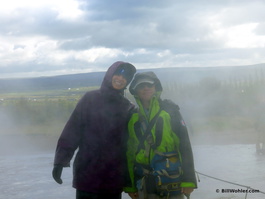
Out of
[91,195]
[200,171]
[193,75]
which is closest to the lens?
[91,195]

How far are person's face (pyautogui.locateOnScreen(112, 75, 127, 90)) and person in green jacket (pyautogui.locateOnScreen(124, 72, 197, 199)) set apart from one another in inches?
3.1

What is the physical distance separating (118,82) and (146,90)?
0.24m

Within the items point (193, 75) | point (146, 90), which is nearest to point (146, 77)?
point (146, 90)

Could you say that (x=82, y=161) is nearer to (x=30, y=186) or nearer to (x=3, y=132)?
(x=30, y=186)

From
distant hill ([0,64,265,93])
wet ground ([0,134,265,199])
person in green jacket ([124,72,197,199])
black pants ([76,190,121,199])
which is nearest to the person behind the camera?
person in green jacket ([124,72,197,199])

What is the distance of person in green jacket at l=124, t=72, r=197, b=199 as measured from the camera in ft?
11.6

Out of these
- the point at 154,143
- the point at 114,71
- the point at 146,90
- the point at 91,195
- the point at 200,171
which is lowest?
the point at 200,171

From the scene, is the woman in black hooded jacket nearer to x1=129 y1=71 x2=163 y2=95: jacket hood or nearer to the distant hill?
x1=129 y1=71 x2=163 y2=95: jacket hood

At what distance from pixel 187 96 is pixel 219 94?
2.18m

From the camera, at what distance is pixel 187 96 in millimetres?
24781

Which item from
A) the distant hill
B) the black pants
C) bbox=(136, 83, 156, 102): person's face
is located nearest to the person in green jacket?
bbox=(136, 83, 156, 102): person's face

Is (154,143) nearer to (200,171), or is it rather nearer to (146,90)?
(146,90)

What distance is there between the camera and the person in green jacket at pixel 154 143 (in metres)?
3.52

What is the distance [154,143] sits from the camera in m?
3.53
